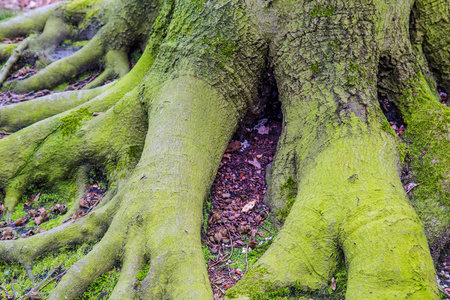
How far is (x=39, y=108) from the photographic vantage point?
4.96 m

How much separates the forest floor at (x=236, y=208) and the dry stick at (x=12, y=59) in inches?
70.4

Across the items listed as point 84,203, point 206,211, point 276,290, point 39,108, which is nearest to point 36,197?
point 84,203

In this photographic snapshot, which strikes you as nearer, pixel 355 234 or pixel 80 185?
pixel 355 234

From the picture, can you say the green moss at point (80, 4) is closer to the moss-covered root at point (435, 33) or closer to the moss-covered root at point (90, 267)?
the moss-covered root at point (90, 267)

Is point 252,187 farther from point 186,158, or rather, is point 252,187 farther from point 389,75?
point 389,75

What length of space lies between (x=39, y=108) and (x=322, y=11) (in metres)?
4.13

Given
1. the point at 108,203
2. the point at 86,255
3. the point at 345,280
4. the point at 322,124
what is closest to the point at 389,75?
the point at 322,124

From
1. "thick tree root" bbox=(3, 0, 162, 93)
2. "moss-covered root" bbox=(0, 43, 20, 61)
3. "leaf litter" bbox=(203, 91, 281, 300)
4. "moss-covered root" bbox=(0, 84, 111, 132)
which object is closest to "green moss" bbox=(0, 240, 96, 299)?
"leaf litter" bbox=(203, 91, 281, 300)

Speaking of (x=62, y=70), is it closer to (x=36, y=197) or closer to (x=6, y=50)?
(x=6, y=50)

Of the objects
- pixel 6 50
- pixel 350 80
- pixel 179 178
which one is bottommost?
pixel 179 178

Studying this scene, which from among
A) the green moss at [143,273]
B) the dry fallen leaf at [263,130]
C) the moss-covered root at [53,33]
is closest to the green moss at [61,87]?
the moss-covered root at [53,33]

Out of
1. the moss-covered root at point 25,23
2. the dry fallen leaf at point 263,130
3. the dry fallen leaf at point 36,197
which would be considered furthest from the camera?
the moss-covered root at point 25,23

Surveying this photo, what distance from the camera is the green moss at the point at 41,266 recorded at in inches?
124

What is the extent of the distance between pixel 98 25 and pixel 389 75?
218 inches
